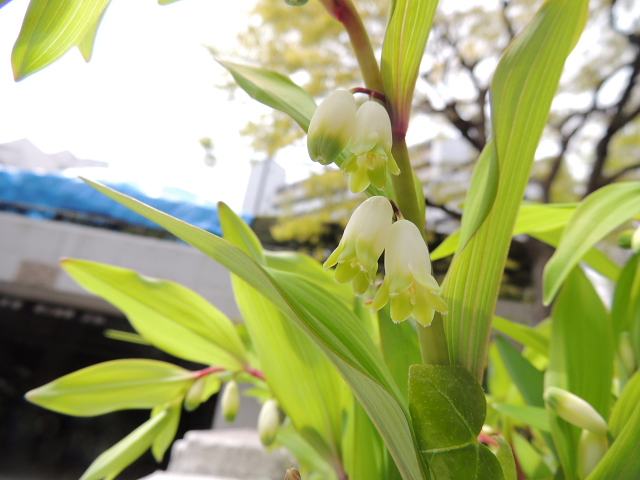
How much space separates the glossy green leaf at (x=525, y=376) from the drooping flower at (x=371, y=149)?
0.72 ft

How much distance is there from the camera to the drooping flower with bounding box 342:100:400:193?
17cm

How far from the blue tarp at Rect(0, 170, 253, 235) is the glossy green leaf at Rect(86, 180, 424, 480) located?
13.3 ft

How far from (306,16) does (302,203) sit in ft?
5.10

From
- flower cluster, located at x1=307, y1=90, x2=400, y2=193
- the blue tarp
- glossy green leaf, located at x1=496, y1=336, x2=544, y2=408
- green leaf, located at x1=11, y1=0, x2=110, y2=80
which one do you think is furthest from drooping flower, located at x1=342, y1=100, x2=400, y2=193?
the blue tarp

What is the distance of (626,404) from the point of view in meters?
0.22

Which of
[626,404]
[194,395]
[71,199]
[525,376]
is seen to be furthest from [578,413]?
[71,199]

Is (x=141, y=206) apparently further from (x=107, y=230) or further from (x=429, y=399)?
(x=107, y=230)

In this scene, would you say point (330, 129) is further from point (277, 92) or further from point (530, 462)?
point (530, 462)

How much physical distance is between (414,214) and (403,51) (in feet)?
0.22

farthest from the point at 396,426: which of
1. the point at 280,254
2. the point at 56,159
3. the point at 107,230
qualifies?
the point at 56,159

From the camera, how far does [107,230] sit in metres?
4.28

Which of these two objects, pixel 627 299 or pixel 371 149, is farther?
pixel 627 299

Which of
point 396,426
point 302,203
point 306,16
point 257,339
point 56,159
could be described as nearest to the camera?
point 396,426

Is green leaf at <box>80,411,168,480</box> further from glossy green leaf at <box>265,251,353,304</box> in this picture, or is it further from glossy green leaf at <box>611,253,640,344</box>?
glossy green leaf at <box>611,253,640,344</box>
